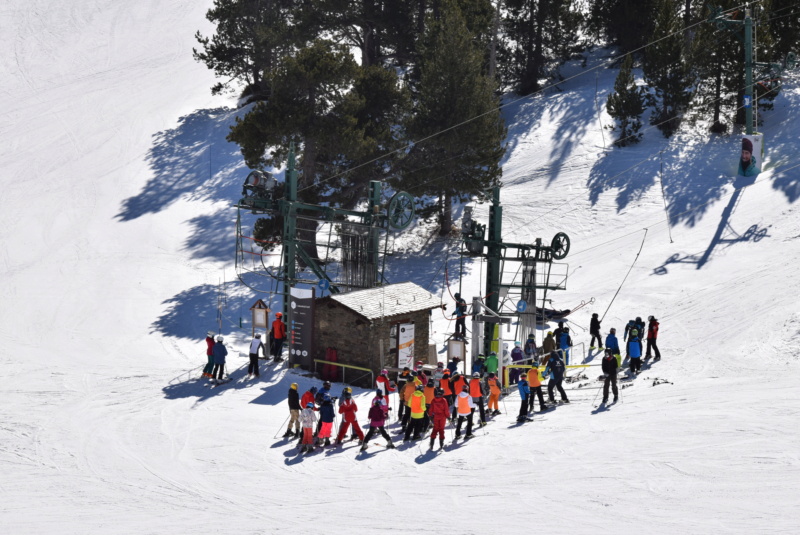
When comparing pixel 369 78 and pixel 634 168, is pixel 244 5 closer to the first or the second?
pixel 369 78

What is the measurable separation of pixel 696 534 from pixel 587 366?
1008cm

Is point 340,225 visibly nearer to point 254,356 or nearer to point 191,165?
point 254,356

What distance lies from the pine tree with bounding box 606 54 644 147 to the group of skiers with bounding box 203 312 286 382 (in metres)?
20.7

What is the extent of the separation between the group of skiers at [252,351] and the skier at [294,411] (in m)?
4.80

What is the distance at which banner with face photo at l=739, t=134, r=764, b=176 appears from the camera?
33438mm

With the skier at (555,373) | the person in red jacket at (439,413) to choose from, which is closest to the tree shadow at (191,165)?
the skier at (555,373)

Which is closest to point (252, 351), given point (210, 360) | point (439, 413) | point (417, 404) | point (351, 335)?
point (210, 360)

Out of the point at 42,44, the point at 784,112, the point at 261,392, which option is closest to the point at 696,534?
the point at 261,392

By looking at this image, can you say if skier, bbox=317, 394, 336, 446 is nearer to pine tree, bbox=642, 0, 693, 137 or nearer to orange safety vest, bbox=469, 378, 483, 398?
orange safety vest, bbox=469, 378, 483, 398

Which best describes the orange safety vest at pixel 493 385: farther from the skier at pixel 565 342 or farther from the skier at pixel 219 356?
the skier at pixel 219 356

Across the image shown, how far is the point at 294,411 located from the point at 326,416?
1.08 metres

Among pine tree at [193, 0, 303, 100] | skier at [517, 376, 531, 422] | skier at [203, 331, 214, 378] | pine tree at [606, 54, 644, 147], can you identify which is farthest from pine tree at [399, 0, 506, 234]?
skier at [517, 376, 531, 422]

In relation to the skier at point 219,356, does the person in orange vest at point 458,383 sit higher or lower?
higher

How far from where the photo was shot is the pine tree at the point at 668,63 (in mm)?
37156
